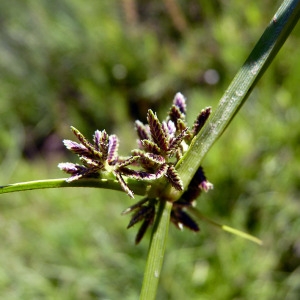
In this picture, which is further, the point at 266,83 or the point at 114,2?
the point at 114,2

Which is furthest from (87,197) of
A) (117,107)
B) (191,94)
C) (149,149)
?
(149,149)

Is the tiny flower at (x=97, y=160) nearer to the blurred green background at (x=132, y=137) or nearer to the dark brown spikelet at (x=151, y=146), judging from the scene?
the dark brown spikelet at (x=151, y=146)

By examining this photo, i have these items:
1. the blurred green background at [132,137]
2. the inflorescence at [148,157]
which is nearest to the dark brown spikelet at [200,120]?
the inflorescence at [148,157]

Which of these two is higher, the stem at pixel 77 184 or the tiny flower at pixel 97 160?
the tiny flower at pixel 97 160

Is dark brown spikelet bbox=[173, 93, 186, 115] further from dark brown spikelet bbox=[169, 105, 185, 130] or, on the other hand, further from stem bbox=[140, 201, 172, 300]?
stem bbox=[140, 201, 172, 300]

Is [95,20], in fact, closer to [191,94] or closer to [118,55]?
[118,55]

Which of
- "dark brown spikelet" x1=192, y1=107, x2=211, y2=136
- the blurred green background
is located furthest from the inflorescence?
the blurred green background
